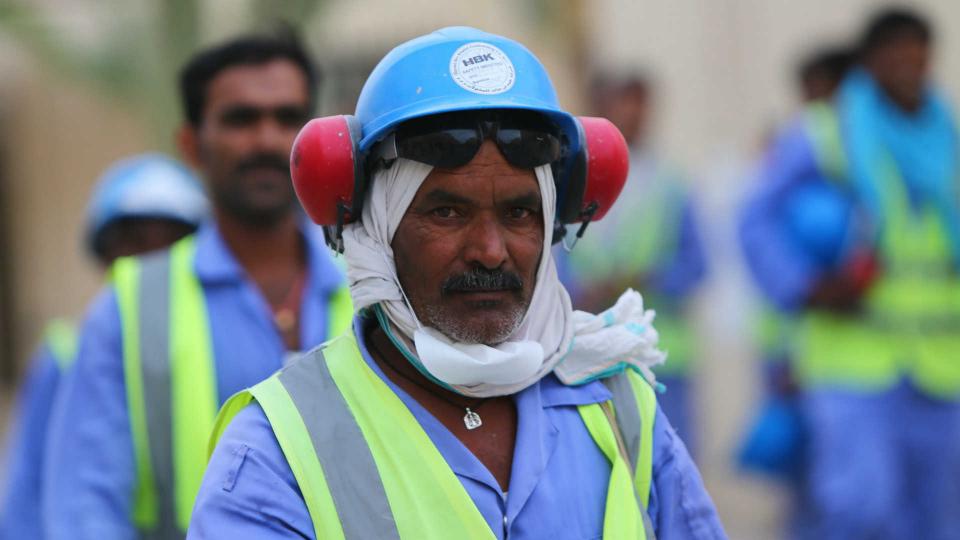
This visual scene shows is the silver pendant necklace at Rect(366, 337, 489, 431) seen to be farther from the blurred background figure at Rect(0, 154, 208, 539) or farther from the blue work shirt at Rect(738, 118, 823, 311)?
the blue work shirt at Rect(738, 118, 823, 311)

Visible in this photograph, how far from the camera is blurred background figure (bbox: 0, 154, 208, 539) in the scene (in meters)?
5.45

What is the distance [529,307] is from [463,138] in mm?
360

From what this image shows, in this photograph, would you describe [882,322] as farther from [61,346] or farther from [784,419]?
[61,346]

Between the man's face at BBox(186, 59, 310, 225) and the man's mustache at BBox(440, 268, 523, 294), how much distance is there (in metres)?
1.92

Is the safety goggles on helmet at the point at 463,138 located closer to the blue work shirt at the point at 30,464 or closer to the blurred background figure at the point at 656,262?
the blue work shirt at the point at 30,464

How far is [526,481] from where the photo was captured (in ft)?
9.40

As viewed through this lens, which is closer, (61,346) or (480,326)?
(480,326)

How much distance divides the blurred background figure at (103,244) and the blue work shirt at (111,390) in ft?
3.53

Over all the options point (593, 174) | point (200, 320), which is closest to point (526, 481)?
point (593, 174)

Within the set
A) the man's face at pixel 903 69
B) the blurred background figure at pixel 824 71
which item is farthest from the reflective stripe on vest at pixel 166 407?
the blurred background figure at pixel 824 71

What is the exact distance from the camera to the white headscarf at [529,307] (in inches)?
116

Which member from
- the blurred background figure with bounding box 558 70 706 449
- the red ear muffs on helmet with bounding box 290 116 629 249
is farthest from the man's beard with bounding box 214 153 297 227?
the blurred background figure with bounding box 558 70 706 449

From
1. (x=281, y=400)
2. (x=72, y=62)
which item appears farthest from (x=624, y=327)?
(x=72, y=62)

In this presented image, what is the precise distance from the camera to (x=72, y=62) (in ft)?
46.5
